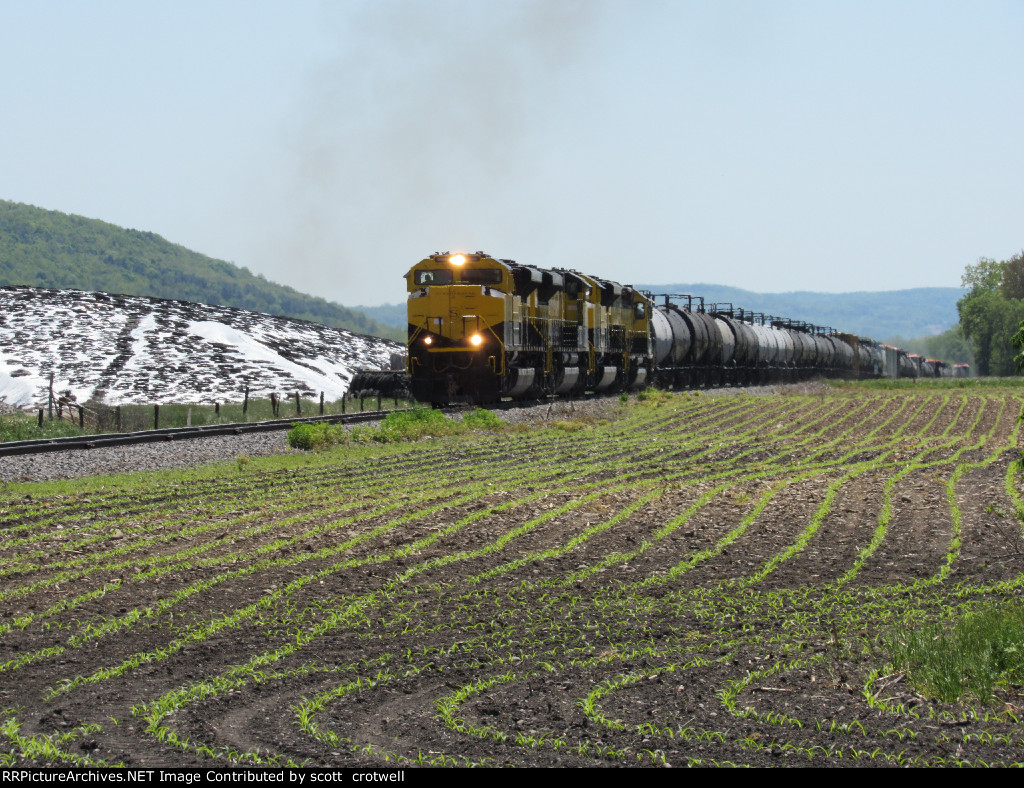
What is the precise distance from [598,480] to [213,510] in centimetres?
628

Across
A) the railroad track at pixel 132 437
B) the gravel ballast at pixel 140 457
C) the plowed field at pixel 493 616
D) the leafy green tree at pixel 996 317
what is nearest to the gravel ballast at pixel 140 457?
the gravel ballast at pixel 140 457

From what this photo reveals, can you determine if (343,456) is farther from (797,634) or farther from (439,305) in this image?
(797,634)

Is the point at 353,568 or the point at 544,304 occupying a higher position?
the point at 544,304

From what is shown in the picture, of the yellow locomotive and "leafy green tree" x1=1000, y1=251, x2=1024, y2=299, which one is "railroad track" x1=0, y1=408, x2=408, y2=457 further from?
"leafy green tree" x1=1000, y1=251, x2=1024, y2=299

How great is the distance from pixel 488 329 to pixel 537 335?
2.96m

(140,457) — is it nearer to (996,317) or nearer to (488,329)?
(488,329)

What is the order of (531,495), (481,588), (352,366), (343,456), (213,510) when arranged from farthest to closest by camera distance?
1. (352,366)
2. (343,456)
3. (531,495)
4. (213,510)
5. (481,588)

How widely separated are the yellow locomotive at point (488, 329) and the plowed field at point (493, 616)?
12.3m

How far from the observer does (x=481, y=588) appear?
8617 mm

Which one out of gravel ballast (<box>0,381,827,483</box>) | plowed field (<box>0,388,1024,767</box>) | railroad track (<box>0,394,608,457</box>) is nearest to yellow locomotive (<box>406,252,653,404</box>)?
railroad track (<box>0,394,608,457</box>)

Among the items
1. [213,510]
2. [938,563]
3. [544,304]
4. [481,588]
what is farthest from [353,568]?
[544,304]

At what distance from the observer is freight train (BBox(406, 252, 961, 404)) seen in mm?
28359

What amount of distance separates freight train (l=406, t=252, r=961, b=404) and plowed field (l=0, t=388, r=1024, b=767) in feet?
40.7

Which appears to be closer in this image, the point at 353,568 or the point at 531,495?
the point at 353,568
